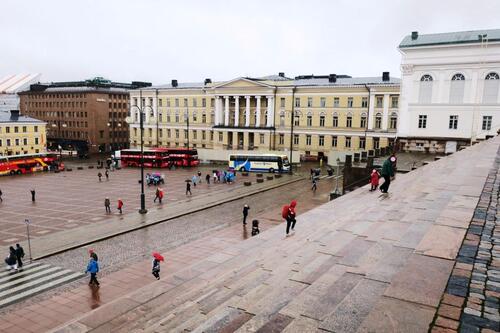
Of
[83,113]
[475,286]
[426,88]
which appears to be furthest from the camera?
[83,113]

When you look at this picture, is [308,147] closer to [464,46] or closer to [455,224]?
[464,46]

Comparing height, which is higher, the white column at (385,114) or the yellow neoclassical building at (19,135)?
the white column at (385,114)

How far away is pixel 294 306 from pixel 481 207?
7.67m

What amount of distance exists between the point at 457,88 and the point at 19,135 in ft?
218

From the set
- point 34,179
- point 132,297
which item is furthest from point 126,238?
point 34,179

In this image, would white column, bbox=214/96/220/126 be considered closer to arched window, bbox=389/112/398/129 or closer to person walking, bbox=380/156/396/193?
arched window, bbox=389/112/398/129

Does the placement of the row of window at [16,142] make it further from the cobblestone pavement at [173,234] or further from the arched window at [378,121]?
the arched window at [378,121]

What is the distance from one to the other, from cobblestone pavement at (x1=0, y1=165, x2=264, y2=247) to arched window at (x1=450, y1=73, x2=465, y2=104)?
25.7m

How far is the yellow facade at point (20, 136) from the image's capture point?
63688 millimetres

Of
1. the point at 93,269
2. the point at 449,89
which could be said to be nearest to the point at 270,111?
the point at 449,89

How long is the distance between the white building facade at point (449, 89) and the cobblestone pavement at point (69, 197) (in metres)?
21.8

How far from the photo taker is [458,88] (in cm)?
4509

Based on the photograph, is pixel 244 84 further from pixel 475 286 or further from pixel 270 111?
pixel 475 286

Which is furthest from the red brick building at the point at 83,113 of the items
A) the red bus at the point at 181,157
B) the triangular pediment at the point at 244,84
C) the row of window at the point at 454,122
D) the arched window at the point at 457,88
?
the arched window at the point at 457,88
